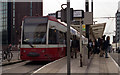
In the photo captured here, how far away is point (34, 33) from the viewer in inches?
536

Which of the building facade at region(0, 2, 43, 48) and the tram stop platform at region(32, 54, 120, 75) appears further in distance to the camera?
the building facade at region(0, 2, 43, 48)

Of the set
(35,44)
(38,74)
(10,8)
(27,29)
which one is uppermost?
(10,8)

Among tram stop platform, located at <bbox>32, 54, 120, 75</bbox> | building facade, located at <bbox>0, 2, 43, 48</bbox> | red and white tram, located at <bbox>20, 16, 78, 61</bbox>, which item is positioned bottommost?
tram stop platform, located at <bbox>32, 54, 120, 75</bbox>

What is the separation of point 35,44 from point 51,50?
45.3 inches

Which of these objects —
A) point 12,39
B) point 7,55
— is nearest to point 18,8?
point 12,39

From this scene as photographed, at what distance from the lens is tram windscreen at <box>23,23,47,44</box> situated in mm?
13555

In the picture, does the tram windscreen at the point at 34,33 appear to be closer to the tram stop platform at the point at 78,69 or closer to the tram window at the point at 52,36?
the tram window at the point at 52,36

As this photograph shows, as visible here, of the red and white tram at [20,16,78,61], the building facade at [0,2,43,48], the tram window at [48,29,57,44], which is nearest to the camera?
the red and white tram at [20,16,78,61]

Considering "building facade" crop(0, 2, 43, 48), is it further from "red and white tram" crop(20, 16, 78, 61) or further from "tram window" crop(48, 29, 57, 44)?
"red and white tram" crop(20, 16, 78, 61)

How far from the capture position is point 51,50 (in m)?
13.9

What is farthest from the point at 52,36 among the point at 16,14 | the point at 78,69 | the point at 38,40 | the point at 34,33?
the point at 16,14

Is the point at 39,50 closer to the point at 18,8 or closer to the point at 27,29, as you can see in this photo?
the point at 27,29

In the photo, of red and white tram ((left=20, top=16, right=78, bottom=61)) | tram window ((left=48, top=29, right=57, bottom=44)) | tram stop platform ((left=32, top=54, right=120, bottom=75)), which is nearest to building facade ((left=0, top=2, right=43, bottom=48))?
tram window ((left=48, top=29, right=57, bottom=44))

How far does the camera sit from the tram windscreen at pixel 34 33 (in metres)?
13.6
